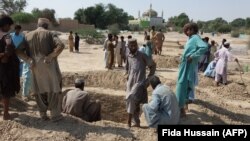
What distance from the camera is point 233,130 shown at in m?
5.38

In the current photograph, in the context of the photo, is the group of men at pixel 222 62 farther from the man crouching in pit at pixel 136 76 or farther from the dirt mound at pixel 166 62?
the man crouching in pit at pixel 136 76

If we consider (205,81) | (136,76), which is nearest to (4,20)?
(136,76)

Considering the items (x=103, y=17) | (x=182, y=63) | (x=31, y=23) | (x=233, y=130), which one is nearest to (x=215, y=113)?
(x=182, y=63)

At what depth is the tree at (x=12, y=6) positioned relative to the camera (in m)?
56.7

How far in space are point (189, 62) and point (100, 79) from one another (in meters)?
6.18

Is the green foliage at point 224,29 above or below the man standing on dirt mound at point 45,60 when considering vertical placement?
below

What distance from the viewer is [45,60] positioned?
600 centimetres

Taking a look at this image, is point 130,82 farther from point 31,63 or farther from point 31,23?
point 31,23

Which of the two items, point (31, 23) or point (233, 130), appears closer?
point (233, 130)

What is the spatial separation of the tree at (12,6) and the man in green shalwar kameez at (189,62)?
52027mm

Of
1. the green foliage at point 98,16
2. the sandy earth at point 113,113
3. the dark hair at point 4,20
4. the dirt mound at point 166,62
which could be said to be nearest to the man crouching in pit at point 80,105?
the sandy earth at point 113,113

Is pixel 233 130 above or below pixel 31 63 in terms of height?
below

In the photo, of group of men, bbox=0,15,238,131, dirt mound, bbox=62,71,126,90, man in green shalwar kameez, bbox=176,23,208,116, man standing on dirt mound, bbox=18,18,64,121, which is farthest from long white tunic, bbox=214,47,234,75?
man standing on dirt mound, bbox=18,18,64,121

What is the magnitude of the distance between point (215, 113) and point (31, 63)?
171 inches
